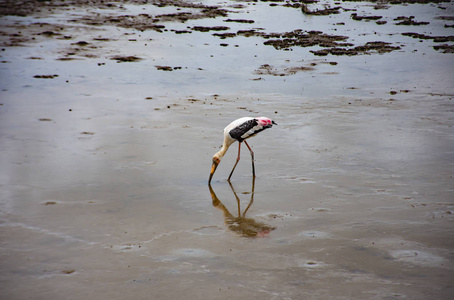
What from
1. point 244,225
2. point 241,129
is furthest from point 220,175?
point 244,225

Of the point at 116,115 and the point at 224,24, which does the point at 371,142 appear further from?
the point at 224,24

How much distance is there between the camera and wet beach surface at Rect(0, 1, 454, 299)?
207 inches

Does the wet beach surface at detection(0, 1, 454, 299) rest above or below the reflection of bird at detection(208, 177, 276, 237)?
above

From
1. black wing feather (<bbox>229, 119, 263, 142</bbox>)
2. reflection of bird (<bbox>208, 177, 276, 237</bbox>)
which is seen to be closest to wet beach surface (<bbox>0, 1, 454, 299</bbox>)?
reflection of bird (<bbox>208, 177, 276, 237</bbox>)

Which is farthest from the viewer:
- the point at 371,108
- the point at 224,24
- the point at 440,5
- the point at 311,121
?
the point at 440,5

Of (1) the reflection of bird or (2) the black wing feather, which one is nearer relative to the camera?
(1) the reflection of bird

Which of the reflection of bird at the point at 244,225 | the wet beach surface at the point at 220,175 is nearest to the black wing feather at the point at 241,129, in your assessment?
the wet beach surface at the point at 220,175

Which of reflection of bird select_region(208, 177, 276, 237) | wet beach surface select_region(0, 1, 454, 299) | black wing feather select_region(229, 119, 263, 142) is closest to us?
wet beach surface select_region(0, 1, 454, 299)

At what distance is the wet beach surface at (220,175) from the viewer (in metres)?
5.26

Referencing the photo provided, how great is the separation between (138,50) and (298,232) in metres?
14.8

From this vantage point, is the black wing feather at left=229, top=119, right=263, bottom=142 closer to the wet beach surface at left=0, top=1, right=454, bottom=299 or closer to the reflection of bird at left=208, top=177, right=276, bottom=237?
the wet beach surface at left=0, top=1, right=454, bottom=299

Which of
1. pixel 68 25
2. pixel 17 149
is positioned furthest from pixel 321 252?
pixel 68 25

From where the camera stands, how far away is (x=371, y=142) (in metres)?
9.98

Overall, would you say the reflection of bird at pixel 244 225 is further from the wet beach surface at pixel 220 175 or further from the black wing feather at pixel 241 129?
the black wing feather at pixel 241 129
